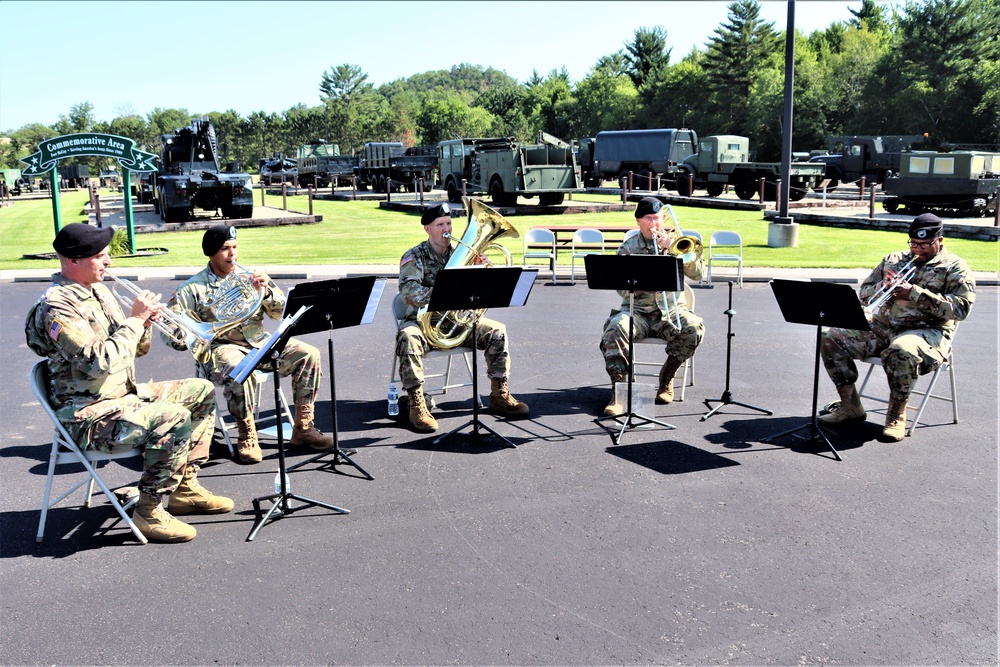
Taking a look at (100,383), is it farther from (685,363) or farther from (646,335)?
(685,363)

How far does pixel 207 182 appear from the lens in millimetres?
25922

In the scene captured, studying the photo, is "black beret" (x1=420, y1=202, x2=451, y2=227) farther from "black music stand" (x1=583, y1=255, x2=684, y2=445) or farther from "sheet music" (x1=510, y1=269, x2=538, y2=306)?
"black music stand" (x1=583, y1=255, x2=684, y2=445)

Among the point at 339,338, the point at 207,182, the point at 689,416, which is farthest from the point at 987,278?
the point at 207,182

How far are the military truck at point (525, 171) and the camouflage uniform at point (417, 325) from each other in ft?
73.9

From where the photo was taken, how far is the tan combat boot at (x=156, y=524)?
16.6 feet

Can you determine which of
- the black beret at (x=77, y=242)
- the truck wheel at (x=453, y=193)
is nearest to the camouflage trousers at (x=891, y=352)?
the black beret at (x=77, y=242)

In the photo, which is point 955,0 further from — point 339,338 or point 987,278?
point 339,338

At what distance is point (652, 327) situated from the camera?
7.70m

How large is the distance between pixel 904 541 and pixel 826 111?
62.4 metres

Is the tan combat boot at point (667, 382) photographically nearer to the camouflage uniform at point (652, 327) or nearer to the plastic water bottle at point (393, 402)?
the camouflage uniform at point (652, 327)

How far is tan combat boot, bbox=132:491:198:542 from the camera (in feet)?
16.6

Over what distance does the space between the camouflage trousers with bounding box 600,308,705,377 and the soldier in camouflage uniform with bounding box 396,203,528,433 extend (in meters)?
0.86

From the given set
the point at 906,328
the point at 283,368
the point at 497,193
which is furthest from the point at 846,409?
the point at 497,193

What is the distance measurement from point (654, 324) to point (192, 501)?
4110 mm
